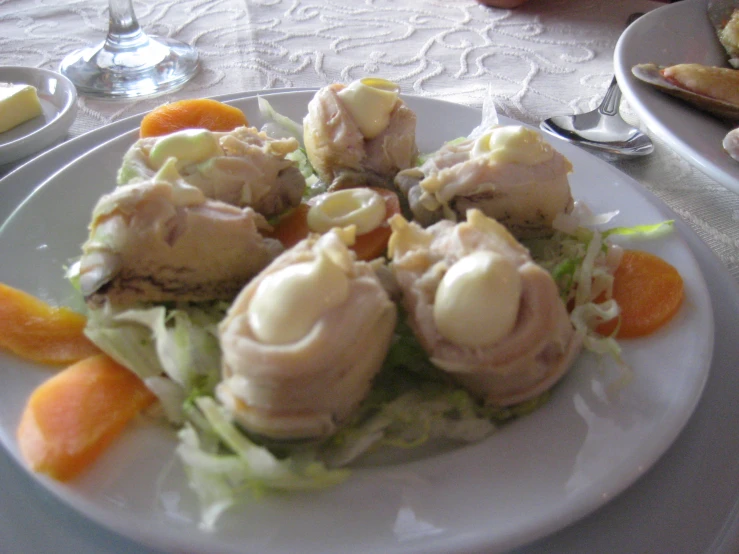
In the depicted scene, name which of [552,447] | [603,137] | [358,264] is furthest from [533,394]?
[603,137]

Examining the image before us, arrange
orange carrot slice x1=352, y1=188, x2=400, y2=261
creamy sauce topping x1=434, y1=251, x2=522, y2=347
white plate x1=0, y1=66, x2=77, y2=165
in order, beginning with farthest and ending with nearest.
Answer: white plate x1=0, y1=66, x2=77, y2=165 < orange carrot slice x1=352, y1=188, x2=400, y2=261 < creamy sauce topping x1=434, y1=251, x2=522, y2=347

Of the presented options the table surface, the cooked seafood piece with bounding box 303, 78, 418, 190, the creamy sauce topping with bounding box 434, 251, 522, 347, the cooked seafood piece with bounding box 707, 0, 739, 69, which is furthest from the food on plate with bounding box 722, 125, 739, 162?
the creamy sauce topping with bounding box 434, 251, 522, 347

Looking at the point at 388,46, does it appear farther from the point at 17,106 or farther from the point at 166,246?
the point at 166,246

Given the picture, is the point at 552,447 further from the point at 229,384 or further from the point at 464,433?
the point at 229,384

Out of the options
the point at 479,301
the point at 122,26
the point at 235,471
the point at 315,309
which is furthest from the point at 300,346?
the point at 122,26

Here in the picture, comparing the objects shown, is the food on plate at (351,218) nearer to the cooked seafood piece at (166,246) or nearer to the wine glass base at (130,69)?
the cooked seafood piece at (166,246)

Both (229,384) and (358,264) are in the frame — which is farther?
(358,264)

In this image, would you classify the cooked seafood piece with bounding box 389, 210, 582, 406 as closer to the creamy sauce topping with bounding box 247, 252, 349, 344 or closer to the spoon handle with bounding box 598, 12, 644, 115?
the creamy sauce topping with bounding box 247, 252, 349, 344
